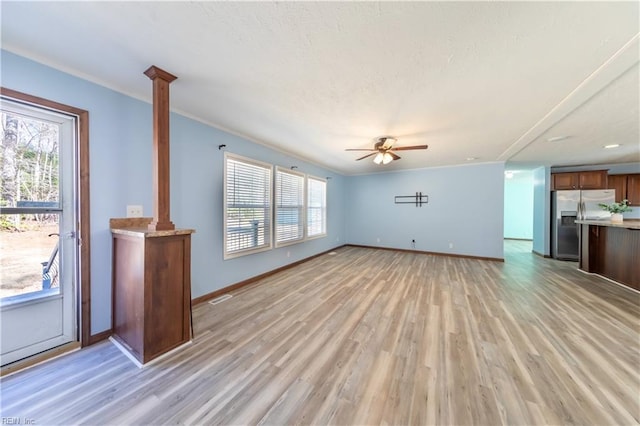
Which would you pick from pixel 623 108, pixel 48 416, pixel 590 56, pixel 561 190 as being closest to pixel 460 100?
pixel 590 56

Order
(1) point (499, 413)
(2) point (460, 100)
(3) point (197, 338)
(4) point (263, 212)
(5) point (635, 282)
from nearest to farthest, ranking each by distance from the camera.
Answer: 1. (1) point (499, 413)
2. (3) point (197, 338)
3. (2) point (460, 100)
4. (5) point (635, 282)
5. (4) point (263, 212)

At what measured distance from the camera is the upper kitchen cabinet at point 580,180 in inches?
210

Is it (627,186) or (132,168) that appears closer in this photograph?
(132,168)

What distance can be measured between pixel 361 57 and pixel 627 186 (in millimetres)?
7972

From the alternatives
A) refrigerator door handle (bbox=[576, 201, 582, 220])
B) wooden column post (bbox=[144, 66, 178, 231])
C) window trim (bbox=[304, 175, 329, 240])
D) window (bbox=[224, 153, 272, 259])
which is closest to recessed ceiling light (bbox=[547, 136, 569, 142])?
refrigerator door handle (bbox=[576, 201, 582, 220])

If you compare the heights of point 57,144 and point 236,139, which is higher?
point 236,139

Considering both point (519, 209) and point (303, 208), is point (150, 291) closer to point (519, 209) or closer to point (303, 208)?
point (303, 208)

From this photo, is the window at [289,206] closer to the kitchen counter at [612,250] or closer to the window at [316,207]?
the window at [316,207]

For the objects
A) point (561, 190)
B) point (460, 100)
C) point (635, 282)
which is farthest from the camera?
point (561, 190)

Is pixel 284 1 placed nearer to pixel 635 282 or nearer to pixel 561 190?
pixel 635 282

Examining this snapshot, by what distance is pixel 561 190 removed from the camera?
549cm

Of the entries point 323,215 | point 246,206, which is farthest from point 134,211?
point 323,215

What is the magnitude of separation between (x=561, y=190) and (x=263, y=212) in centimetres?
721

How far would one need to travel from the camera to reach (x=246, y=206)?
3.60m
